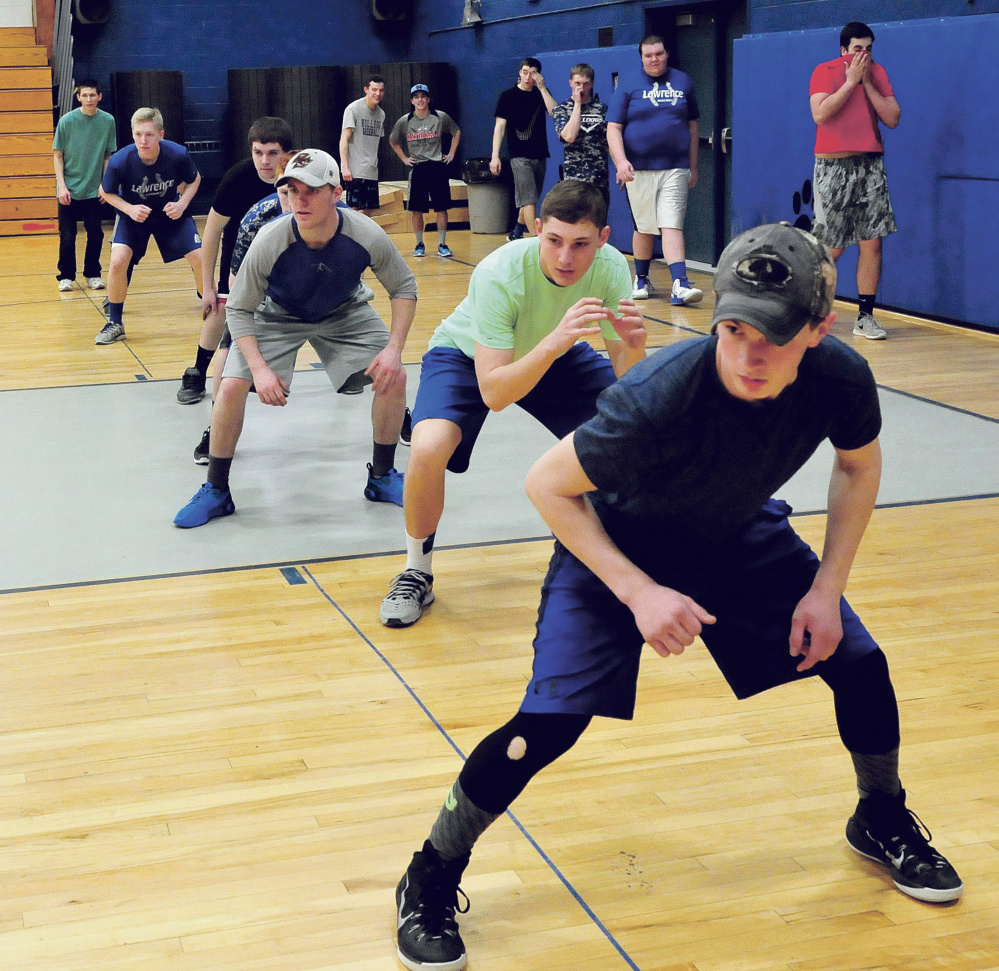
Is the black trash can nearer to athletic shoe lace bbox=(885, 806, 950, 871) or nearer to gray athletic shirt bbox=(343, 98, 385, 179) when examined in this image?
gray athletic shirt bbox=(343, 98, 385, 179)

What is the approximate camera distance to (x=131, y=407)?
20.6 feet

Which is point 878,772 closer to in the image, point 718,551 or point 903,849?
point 903,849

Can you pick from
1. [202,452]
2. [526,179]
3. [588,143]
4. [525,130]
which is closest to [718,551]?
[202,452]

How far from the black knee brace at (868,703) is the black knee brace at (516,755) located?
18.2 inches

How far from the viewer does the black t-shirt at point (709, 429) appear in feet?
6.35

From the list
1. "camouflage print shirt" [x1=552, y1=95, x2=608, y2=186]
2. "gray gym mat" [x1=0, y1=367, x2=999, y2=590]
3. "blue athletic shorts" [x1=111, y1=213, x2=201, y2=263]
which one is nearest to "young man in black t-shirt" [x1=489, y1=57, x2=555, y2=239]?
"camouflage print shirt" [x1=552, y1=95, x2=608, y2=186]

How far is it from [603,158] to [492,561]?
7254 mm

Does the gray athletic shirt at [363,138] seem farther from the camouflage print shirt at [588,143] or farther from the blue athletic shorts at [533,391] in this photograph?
the blue athletic shorts at [533,391]

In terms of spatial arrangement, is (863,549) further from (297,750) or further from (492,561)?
(297,750)

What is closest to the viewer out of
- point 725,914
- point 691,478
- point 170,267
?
point 691,478

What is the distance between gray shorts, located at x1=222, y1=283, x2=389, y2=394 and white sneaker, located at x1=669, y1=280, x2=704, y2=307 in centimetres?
427

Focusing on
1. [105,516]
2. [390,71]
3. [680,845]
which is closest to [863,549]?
[680,845]

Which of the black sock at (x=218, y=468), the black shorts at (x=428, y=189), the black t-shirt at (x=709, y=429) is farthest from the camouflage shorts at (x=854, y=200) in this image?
the black t-shirt at (x=709, y=429)

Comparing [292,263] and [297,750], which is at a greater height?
[292,263]
